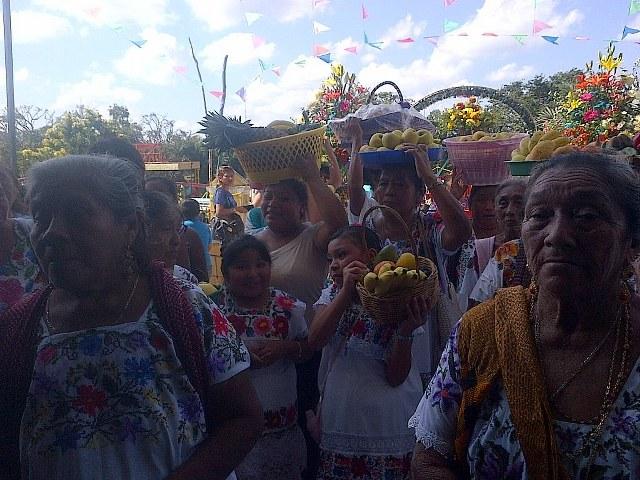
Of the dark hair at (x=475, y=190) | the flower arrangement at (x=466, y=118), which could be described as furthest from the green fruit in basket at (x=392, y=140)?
the flower arrangement at (x=466, y=118)

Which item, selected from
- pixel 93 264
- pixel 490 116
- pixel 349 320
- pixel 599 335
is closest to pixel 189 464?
pixel 93 264

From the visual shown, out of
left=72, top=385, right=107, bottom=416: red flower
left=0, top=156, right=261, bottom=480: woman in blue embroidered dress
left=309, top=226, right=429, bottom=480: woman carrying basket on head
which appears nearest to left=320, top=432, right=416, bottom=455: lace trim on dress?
left=309, top=226, right=429, bottom=480: woman carrying basket on head

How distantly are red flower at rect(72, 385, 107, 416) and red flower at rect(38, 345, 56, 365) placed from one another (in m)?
0.12

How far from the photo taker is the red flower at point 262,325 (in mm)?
2838

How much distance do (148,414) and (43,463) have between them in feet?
0.98

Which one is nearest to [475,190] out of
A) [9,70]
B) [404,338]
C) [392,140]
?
[392,140]

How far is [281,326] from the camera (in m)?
2.88

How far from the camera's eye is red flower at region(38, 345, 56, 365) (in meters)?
1.51

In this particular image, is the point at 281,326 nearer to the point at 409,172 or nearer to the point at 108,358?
the point at 409,172

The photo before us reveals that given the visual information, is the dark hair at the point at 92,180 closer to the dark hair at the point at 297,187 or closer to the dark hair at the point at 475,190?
the dark hair at the point at 297,187

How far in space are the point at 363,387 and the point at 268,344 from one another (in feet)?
1.65

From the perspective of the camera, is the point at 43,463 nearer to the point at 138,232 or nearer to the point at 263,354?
the point at 138,232

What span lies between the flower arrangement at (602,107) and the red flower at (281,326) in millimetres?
5971

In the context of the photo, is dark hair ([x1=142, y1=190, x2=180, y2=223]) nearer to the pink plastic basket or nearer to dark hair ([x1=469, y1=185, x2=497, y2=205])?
the pink plastic basket
